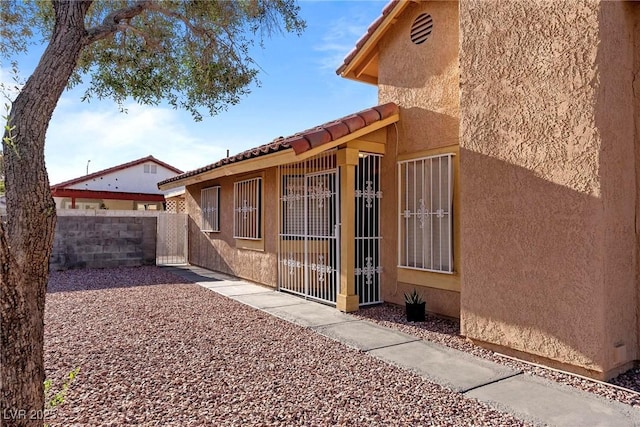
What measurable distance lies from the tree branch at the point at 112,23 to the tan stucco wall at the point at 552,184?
475 cm

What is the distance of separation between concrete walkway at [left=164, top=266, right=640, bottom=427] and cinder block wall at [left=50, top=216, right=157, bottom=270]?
9744 millimetres

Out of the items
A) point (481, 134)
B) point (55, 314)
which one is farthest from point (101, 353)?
point (481, 134)

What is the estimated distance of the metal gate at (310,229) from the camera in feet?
29.4

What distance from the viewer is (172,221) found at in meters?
17.9

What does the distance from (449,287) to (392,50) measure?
5.38m

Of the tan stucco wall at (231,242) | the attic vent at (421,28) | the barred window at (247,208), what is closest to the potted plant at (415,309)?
the tan stucco wall at (231,242)

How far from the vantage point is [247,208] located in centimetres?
1229

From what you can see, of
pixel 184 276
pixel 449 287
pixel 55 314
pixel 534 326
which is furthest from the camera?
pixel 184 276

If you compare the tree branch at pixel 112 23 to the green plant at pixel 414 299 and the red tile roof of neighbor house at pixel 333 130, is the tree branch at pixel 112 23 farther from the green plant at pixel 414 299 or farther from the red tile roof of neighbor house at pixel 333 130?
the green plant at pixel 414 299

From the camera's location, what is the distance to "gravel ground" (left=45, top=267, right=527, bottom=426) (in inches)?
157

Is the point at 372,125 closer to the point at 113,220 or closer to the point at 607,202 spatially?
the point at 607,202

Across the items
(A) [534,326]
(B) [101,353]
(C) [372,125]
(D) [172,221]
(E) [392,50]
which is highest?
(E) [392,50]

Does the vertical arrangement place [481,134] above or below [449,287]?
above

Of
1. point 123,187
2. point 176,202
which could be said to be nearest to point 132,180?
point 123,187
